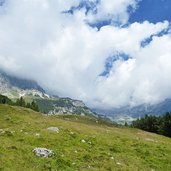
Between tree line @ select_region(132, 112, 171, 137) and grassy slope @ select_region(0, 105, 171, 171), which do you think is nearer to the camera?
grassy slope @ select_region(0, 105, 171, 171)

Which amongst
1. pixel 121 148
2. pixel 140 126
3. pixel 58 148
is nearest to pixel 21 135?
pixel 58 148

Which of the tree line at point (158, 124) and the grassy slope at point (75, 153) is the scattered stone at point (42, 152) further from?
the tree line at point (158, 124)

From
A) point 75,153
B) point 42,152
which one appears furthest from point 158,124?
point 42,152

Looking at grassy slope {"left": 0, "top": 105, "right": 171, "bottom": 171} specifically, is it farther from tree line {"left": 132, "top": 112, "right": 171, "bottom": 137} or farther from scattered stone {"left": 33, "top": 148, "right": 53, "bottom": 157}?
tree line {"left": 132, "top": 112, "right": 171, "bottom": 137}

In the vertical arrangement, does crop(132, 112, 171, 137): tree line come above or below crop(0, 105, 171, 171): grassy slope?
above

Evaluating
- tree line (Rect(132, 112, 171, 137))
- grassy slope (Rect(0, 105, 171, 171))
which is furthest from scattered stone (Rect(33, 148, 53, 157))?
tree line (Rect(132, 112, 171, 137))

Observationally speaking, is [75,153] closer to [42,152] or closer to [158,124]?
[42,152]

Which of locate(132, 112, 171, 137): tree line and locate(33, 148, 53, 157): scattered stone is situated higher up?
locate(132, 112, 171, 137): tree line

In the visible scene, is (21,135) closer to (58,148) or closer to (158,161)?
(58,148)

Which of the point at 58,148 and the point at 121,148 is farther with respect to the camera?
the point at 121,148

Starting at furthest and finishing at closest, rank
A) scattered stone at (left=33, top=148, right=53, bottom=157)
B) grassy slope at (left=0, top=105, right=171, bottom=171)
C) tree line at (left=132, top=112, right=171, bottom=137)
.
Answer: tree line at (left=132, top=112, right=171, bottom=137) < scattered stone at (left=33, top=148, right=53, bottom=157) < grassy slope at (left=0, top=105, right=171, bottom=171)

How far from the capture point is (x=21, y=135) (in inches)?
1502

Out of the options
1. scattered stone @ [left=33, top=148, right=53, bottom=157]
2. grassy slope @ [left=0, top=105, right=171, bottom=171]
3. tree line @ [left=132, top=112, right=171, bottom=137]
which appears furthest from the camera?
tree line @ [left=132, top=112, right=171, bottom=137]

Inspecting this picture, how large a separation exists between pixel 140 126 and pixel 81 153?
13708 cm
